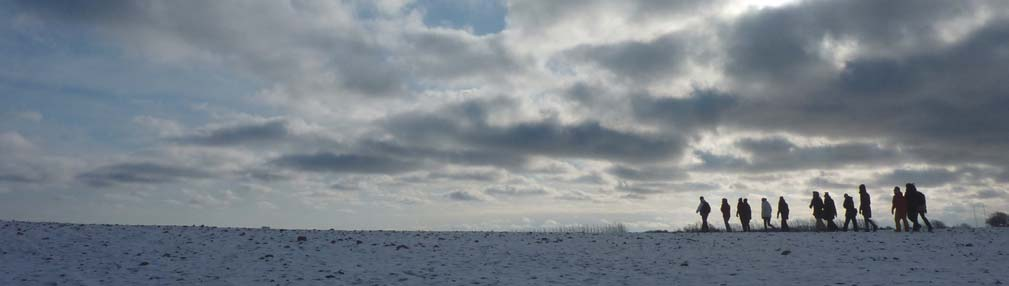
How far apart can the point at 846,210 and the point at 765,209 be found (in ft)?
12.6

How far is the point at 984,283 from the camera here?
54.3 ft

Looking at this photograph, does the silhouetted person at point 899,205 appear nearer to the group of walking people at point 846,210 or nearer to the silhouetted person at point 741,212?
the group of walking people at point 846,210

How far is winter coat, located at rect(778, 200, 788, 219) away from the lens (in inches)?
1345

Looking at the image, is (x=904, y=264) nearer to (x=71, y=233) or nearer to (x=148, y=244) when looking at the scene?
(x=148, y=244)

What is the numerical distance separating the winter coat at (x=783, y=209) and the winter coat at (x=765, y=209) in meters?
0.48

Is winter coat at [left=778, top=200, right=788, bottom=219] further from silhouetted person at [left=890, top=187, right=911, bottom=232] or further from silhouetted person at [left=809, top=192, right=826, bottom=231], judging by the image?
silhouetted person at [left=890, top=187, right=911, bottom=232]

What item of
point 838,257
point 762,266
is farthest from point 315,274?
point 838,257

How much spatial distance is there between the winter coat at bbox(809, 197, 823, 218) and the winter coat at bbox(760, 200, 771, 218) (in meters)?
2.02

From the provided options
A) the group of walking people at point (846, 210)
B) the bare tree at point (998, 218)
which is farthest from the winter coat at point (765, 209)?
the bare tree at point (998, 218)

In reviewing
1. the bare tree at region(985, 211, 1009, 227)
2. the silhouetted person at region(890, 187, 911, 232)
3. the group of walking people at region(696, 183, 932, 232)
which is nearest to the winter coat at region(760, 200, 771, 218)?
the group of walking people at region(696, 183, 932, 232)

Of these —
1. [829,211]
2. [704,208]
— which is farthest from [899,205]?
[704,208]

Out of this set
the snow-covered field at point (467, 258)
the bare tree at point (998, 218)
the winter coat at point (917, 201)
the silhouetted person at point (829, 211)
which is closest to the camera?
the snow-covered field at point (467, 258)

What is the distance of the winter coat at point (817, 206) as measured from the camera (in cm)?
3306

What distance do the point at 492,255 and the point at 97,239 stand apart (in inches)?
472
